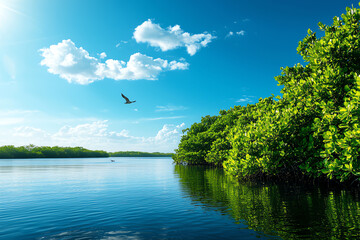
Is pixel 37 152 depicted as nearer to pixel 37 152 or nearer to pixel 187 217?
pixel 37 152

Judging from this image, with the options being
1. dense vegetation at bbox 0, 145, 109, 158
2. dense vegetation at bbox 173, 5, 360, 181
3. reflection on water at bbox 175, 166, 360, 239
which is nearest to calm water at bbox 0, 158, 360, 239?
reflection on water at bbox 175, 166, 360, 239

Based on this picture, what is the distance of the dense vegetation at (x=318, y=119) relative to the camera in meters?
14.0

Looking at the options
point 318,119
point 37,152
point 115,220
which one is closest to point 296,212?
point 318,119

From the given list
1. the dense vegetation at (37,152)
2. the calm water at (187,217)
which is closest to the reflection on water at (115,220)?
the calm water at (187,217)

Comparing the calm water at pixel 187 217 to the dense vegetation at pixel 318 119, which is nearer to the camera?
the calm water at pixel 187 217

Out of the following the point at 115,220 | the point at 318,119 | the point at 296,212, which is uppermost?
the point at 318,119

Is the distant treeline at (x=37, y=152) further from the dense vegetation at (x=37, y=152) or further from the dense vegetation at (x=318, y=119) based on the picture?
the dense vegetation at (x=318, y=119)

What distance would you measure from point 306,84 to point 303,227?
13.3 m

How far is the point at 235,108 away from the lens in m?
56.3

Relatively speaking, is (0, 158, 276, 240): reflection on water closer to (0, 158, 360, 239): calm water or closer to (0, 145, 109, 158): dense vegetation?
(0, 158, 360, 239): calm water

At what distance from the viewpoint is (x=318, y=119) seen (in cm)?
1672

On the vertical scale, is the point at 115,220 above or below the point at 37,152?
below

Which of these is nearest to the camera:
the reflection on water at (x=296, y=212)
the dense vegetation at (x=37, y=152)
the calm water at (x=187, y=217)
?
the reflection on water at (x=296, y=212)

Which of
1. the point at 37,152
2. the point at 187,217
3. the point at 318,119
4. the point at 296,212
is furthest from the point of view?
the point at 37,152
